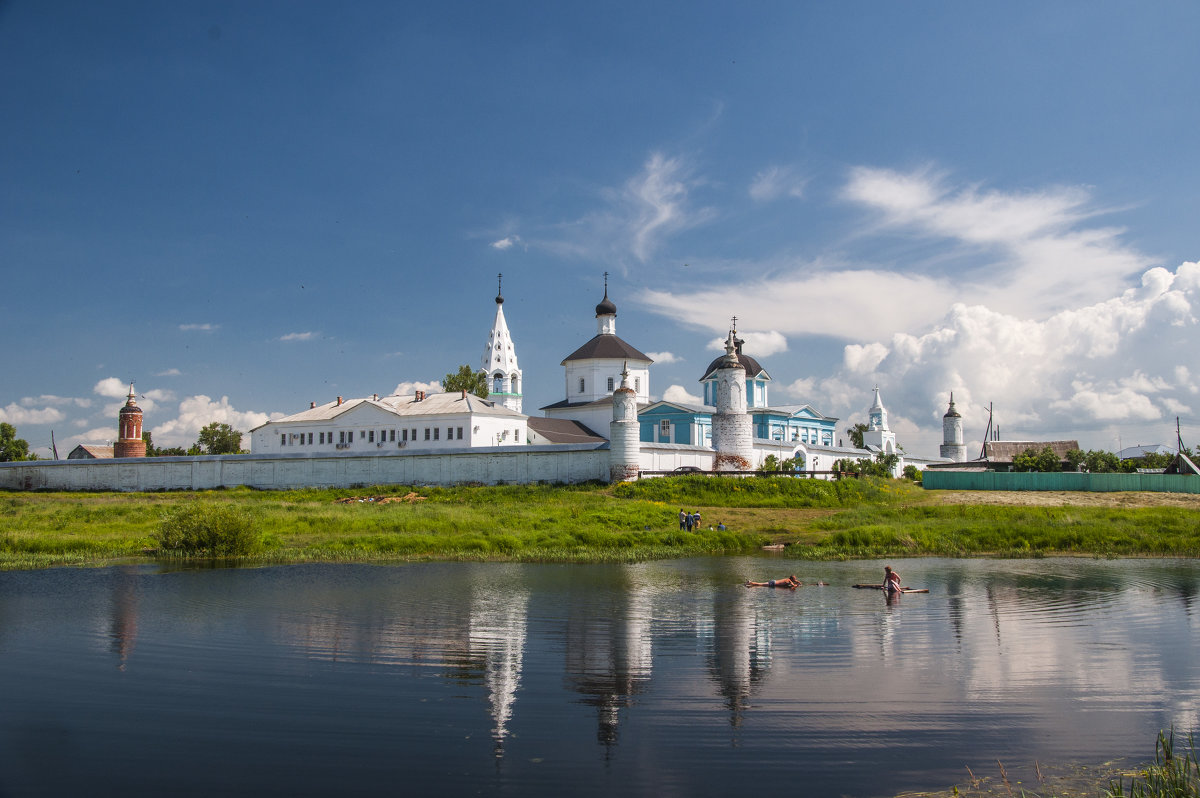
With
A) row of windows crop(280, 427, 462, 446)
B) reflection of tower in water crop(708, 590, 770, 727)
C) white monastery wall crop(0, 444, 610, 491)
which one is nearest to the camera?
reflection of tower in water crop(708, 590, 770, 727)

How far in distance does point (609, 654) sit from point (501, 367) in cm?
4700

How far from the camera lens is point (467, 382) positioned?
6228cm

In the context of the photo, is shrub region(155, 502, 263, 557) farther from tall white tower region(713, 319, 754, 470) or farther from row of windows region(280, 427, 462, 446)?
tall white tower region(713, 319, 754, 470)

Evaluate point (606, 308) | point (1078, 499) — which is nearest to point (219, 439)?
point (606, 308)

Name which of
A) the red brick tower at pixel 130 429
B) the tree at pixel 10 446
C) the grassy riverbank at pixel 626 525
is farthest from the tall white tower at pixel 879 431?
the tree at pixel 10 446

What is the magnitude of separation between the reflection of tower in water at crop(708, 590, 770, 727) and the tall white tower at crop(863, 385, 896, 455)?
2177 inches

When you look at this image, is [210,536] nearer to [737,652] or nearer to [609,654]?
A: [609,654]

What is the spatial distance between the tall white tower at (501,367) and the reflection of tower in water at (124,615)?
38.0m

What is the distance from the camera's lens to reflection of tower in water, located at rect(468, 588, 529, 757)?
9.75 meters

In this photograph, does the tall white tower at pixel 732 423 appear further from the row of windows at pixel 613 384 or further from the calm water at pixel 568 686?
the calm water at pixel 568 686

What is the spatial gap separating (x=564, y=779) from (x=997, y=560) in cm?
2020

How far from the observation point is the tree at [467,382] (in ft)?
200

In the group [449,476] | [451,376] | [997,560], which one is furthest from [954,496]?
[451,376]

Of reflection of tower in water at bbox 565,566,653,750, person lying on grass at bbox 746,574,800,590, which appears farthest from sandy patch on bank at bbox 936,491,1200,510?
reflection of tower in water at bbox 565,566,653,750
